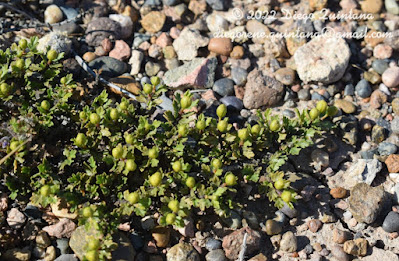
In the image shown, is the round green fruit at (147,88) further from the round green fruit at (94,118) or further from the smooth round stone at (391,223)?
the smooth round stone at (391,223)

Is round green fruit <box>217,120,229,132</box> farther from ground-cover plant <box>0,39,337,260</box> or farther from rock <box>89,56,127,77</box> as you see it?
rock <box>89,56,127,77</box>

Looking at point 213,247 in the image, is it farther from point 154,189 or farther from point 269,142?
point 269,142

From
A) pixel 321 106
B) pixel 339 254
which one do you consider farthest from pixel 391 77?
pixel 339 254

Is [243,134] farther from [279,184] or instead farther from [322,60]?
[322,60]

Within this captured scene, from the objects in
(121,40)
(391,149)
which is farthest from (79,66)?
(391,149)

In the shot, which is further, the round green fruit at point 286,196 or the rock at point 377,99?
the rock at point 377,99

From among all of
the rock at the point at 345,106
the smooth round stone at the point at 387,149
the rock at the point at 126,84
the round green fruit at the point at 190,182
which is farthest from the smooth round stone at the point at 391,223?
the rock at the point at 126,84
